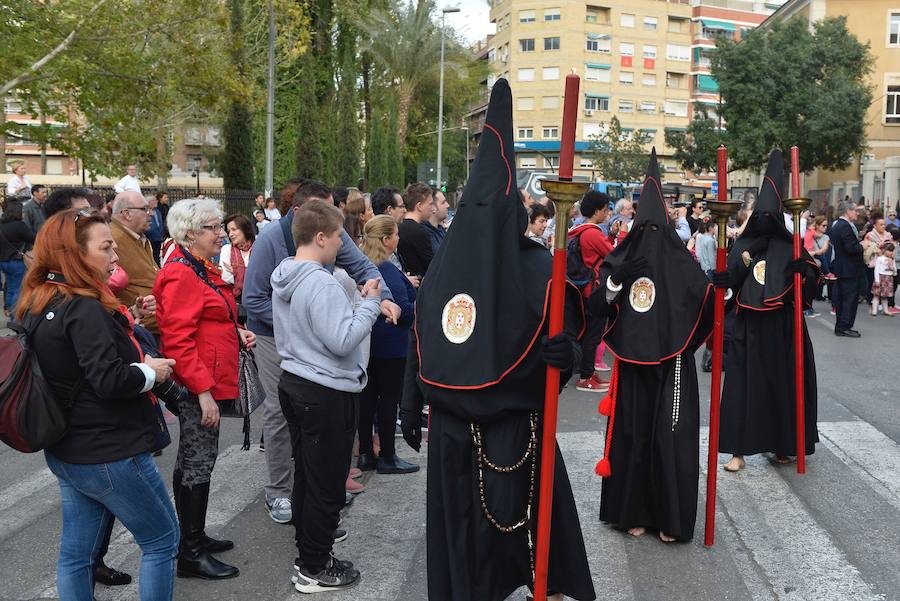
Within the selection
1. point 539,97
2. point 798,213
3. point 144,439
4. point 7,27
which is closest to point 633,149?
point 539,97

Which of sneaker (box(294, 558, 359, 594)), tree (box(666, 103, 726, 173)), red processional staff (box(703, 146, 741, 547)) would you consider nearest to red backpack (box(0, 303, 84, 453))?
sneaker (box(294, 558, 359, 594))

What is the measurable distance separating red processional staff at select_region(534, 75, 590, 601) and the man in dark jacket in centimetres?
1193

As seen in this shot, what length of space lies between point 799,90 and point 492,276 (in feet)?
139

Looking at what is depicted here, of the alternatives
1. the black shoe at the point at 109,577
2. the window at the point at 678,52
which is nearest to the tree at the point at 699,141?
the window at the point at 678,52

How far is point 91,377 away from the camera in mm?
3357

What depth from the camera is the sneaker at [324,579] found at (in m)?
4.52

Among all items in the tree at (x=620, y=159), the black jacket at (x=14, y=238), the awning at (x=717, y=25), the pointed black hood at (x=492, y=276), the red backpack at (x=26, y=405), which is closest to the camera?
the red backpack at (x=26, y=405)

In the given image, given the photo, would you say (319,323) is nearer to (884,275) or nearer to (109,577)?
(109,577)

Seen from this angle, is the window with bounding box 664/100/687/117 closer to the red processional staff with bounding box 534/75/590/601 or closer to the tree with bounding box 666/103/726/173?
the tree with bounding box 666/103/726/173

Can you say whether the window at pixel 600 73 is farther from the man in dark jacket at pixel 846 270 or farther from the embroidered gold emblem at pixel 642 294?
the embroidered gold emblem at pixel 642 294

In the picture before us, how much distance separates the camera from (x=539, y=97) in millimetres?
76250

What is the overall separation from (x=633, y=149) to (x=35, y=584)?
56609 millimetres

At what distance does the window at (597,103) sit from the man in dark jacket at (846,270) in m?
62.3

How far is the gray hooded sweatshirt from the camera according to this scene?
14.0 feet
